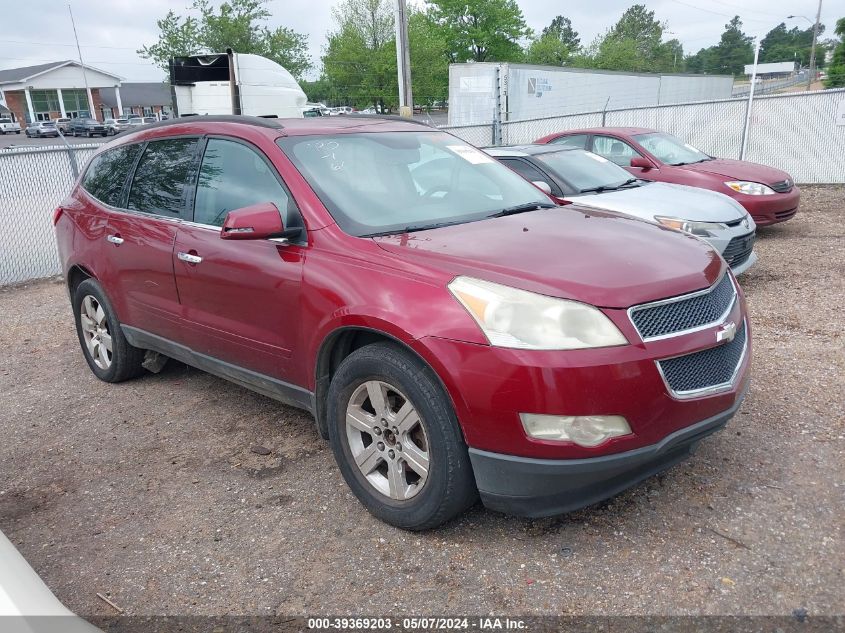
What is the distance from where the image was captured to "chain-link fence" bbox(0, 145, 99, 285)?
8836mm

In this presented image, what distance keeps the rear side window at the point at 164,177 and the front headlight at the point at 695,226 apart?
4218mm

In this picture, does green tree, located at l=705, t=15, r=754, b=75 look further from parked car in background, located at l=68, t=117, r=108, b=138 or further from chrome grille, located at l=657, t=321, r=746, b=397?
chrome grille, located at l=657, t=321, r=746, b=397

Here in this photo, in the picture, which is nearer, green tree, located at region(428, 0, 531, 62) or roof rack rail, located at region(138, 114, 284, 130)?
roof rack rail, located at region(138, 114, 284, 130)

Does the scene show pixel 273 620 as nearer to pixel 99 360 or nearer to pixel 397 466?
pixel 397 466

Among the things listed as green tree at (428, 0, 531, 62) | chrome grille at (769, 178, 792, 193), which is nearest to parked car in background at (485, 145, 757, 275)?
chrome grille at (769, 178, 792, 193)

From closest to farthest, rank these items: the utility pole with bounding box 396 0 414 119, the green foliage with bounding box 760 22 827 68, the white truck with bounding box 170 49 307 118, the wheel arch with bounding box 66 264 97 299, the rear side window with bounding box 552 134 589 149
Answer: the wheel arch with bounding box 66 264 97 299
the rear side window with bounding box 552 134 589 149
the white truck with bounding box 170 49 307 118
the utility pole with bounding box 396 0 414 119
the green foliage with bounding box 760 22 827 68

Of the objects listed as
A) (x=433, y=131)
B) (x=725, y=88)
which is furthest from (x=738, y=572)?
(x=725, y=88)

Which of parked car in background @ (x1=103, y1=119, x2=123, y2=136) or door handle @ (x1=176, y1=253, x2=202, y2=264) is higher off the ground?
door handle @ (x1=176, y1=253, x2=202, y2=264)

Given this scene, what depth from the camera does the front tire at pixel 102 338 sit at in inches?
191

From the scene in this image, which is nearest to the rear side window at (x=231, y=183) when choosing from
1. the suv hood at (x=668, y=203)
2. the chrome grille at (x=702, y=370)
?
the chrome grille at (x=702, y=370)

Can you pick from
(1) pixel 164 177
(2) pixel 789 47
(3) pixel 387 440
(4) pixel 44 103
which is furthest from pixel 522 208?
(2) pixel 789 47

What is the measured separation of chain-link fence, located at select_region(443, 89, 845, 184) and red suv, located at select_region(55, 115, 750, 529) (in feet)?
35.8

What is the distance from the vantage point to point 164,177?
4.29 m

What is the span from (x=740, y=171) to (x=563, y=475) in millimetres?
7723
